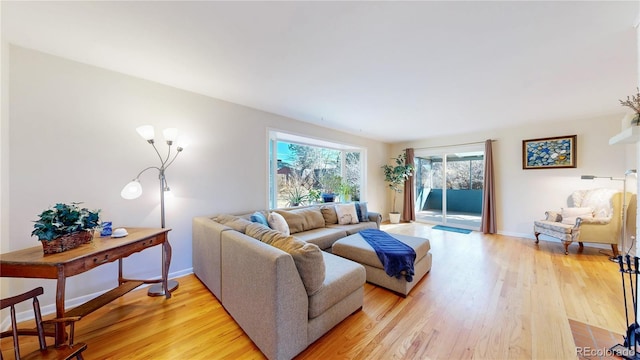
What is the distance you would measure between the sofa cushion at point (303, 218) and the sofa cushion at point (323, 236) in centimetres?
10

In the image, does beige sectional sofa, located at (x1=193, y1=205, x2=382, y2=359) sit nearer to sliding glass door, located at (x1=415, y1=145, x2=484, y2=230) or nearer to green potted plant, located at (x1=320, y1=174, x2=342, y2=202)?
green potted plant, located at (x1=320, y1=174, x2=342, y2=202)

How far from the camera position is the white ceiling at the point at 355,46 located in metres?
1.47

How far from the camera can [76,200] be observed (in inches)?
82.9

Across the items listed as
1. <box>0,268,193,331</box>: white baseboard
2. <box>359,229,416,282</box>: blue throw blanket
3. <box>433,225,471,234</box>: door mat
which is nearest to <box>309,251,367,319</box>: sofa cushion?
<box>359,229,416,282</box>: blue throw blanket

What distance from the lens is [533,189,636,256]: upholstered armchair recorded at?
3305mm

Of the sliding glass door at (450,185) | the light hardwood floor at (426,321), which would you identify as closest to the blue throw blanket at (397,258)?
the light hardwood floor at (426,321)

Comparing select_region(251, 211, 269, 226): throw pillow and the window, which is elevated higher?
the window

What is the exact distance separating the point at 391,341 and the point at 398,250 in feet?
2.97

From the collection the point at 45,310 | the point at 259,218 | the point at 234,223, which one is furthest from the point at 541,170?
the point at 45,310

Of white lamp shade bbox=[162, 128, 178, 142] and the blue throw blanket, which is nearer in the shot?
the blue throw blanket

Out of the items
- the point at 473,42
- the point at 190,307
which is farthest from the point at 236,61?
the point at 190,307

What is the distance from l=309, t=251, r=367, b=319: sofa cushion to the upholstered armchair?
12.8 feet

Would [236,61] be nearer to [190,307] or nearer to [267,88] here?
[267,88]

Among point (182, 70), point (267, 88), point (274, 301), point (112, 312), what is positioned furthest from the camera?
point (267, 88)
